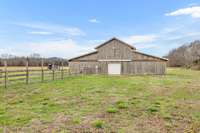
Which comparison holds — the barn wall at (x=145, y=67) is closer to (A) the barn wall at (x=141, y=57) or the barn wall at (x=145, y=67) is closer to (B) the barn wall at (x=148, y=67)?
(B) the barn wall at (x=148, y=67)

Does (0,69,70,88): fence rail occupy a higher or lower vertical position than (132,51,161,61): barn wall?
lower

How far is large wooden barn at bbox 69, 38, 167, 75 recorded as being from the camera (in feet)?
87.6

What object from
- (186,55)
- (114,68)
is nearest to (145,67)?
(114,68)

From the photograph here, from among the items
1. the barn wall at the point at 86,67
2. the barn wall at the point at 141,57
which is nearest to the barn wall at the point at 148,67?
the barn wall at the point at 141,57

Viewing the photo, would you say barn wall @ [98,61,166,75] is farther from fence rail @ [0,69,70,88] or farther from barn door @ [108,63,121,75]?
fence rail @ [0,69,70,88]

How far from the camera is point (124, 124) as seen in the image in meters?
4.71

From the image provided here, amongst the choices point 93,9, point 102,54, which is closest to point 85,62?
point 102,54

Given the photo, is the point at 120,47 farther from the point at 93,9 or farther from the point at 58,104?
the point at 58,104

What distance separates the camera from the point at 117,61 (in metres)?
27.5

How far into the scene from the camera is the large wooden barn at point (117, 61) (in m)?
26.7

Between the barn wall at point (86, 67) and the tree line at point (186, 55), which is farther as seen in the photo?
the tree line at point (186, 55)

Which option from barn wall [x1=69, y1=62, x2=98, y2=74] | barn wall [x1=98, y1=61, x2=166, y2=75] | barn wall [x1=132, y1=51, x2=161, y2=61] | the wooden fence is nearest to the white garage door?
barn wall [x1=98, y1=61, x2=166, y2=75]

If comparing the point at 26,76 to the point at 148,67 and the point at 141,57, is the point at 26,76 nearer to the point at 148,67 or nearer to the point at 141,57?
the point at 141,57

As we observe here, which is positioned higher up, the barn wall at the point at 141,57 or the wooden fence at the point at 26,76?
the barn wall at the point at 141,57
